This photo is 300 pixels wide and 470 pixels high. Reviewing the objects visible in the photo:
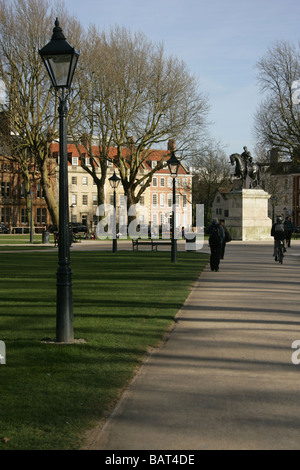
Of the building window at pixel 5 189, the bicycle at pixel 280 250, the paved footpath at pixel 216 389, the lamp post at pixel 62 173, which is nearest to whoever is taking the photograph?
the paved footpath at pixel 216 389

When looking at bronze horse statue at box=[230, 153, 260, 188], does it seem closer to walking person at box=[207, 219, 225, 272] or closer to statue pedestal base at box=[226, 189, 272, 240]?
statue pedestal base at box=[226, 189, 272, 240]

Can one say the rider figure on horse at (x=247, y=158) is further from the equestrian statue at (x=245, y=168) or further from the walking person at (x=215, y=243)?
the walking person at (x=215, y=243)

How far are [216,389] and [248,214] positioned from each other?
4146cm

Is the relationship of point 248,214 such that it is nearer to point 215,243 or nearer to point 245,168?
point 245,168

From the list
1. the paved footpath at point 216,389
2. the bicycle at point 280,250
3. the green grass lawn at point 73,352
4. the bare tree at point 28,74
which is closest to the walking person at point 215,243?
the green grass lawn at point 73,352

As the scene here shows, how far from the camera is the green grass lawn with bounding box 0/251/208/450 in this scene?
16.2ft

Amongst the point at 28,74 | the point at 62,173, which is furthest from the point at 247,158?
the point at 62,173

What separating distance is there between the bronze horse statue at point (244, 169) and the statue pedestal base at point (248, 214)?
3.22 ft

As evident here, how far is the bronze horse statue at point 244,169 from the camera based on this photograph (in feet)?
152

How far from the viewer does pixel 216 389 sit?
600cm

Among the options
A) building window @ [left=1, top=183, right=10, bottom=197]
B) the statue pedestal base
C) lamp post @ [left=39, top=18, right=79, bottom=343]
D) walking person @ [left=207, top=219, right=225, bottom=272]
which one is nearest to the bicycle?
walking person @ [left=207, top=219, right=225, bottom=272]

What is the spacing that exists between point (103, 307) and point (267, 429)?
6.98m

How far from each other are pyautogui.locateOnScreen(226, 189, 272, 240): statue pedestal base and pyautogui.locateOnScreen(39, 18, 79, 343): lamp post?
127ft

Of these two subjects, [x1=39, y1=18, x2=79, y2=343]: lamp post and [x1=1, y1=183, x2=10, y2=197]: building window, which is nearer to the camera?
[x1=39, y1=18, x2=79, y2=343]: lamp post
